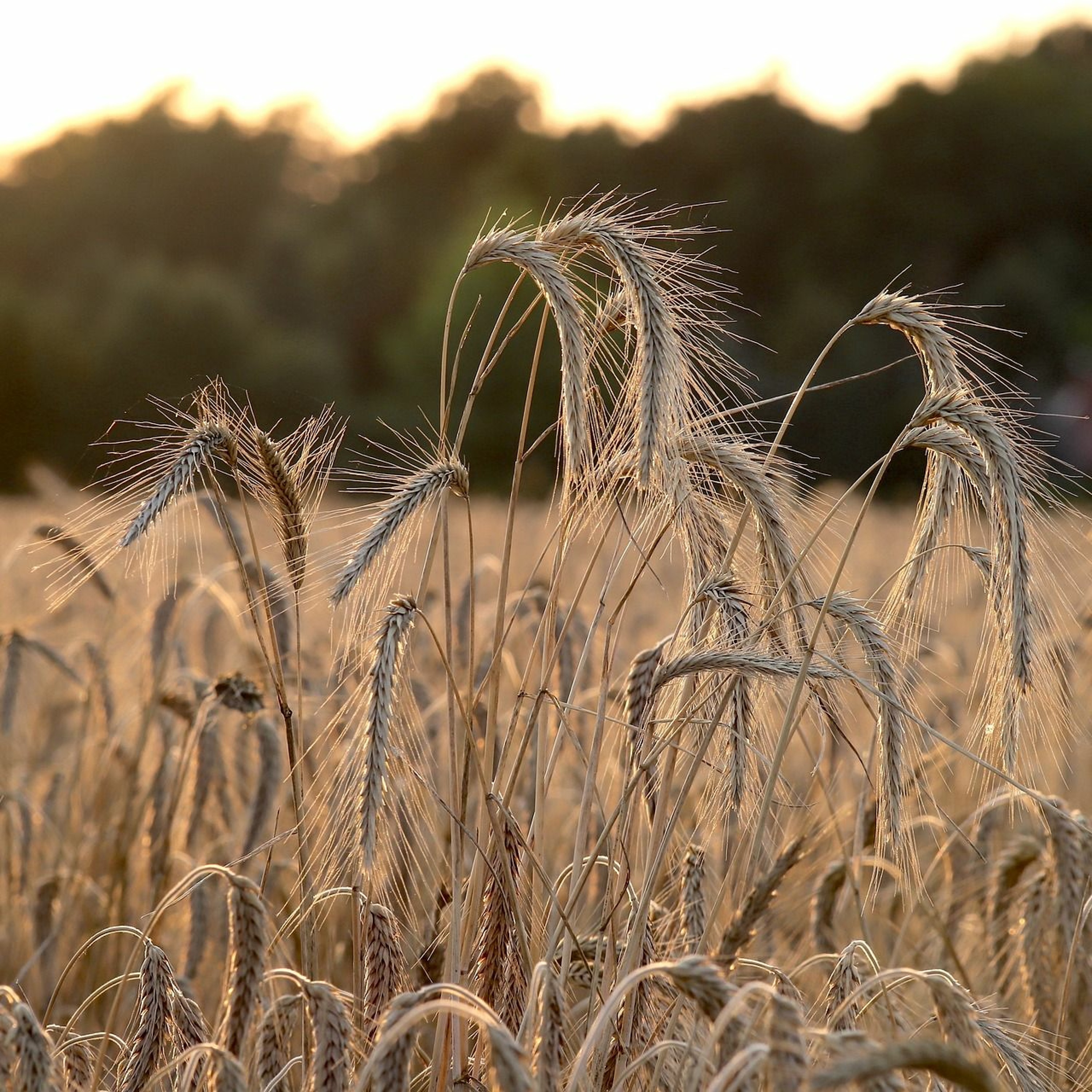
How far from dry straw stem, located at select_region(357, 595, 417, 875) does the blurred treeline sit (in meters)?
23.5

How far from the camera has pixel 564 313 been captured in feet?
5.32

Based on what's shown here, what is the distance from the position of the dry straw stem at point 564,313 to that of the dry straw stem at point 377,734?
11.8 inches

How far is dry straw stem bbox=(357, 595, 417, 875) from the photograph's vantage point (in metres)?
1.40

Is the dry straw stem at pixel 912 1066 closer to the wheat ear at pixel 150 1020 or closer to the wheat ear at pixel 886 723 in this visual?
the wheat ear at pixel 886 723

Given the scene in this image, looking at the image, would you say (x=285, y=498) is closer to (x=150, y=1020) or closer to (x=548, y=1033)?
(x=150, y=1020)

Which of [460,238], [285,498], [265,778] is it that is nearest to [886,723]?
[285,498]

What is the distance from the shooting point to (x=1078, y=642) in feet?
11.0

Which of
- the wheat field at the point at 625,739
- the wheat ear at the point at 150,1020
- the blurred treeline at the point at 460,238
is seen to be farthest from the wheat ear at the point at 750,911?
the blurred treeline at the point at 460,238

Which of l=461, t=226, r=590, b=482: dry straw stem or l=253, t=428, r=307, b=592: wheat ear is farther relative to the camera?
l=253, t=428, r=307, b=592: wheat ear

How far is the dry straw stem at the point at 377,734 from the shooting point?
1.40 meters

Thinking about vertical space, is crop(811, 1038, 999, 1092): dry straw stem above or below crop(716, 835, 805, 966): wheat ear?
above

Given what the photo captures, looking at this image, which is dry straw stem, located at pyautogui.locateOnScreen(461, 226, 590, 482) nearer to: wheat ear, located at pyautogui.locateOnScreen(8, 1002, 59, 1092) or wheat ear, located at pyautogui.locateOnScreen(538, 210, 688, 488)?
wheat ear, located at pyautogui.locateOnScreen(538, 210, 688, 488)

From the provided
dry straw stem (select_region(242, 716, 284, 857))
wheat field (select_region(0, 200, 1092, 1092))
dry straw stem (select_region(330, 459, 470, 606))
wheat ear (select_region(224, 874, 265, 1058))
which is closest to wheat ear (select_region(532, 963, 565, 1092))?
wheat field (select_region(0, 200, 1092, 1092))

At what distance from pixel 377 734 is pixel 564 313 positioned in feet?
1.94
